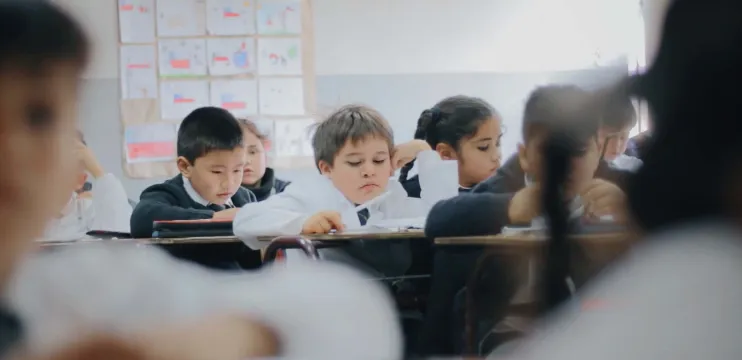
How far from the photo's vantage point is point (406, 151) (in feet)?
3.25

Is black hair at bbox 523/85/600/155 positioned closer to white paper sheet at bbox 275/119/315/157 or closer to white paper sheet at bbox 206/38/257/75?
white paper sheet at bbox 206/38/257/75

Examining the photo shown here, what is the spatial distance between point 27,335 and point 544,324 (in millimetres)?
249

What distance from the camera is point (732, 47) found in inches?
11.7

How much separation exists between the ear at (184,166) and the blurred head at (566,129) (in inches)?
11.3

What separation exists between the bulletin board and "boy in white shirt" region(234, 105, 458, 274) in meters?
0.11

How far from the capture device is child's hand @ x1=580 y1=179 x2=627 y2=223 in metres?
0.35

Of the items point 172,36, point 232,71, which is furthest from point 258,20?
point 172,36

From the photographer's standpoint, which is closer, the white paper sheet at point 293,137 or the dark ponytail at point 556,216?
the dark ponytail at point 556,216

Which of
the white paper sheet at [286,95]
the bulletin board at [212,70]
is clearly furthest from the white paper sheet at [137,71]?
the white paper sheet at [286,95]

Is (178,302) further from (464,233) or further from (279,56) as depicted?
(279,56)

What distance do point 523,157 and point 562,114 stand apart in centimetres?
3

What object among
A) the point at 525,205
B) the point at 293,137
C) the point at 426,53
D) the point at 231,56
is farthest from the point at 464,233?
the point at 293,137

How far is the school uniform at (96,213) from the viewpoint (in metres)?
0.29

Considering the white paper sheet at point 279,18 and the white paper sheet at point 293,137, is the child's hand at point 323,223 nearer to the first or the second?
the white paper sheet at point 279,18
